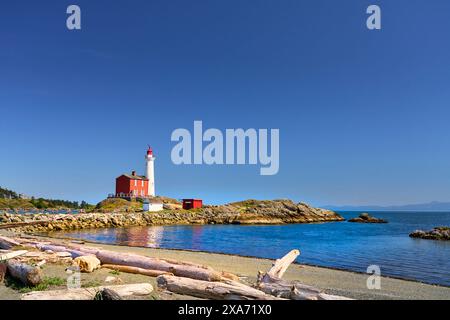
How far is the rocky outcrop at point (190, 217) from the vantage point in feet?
190

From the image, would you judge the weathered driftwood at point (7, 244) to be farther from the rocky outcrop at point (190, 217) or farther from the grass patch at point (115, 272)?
the rocky outcrop at point (190, 217)

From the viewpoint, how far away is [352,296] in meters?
14.3

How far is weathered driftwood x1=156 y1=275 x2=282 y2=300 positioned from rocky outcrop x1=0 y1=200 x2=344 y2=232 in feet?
139

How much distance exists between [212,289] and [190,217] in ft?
237

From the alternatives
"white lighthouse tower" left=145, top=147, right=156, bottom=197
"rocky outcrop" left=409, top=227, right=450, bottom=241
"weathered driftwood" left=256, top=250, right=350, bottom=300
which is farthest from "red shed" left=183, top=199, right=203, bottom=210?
"weathered driftwood" left=256, top=250, right=350, bottom=300

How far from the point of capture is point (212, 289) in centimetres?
1185

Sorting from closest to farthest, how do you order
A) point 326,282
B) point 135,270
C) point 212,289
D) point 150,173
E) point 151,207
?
1. point 212,289
2. point 135,270
3. point 326,282
4. point 151,207
5. point 150,173

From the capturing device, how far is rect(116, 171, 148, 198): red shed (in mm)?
93812

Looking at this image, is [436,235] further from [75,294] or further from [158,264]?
[75,294]

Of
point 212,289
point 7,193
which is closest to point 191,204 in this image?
point 212,289

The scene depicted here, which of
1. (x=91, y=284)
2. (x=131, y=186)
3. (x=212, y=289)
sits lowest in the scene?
(x=91, y=284)
